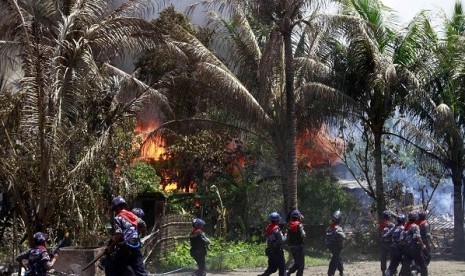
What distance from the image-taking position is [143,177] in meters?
23.3

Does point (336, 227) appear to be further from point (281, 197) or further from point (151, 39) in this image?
point (281, 197)

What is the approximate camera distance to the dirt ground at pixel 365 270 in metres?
20.3

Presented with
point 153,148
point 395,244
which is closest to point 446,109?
point 395,244

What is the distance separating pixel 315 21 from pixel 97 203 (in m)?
6.96

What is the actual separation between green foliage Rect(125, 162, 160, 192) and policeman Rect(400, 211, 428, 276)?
314 inches

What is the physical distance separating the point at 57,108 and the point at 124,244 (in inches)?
155

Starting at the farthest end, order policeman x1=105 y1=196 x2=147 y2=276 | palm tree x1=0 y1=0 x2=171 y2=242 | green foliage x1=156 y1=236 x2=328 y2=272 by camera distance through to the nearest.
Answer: green foliage x1=156 y1=236 x2=328 y2=272 → palm tree x1=0 y1=0 x2=171 y2=242 → policeman x1=105 y1=196 x2=147 y2=276

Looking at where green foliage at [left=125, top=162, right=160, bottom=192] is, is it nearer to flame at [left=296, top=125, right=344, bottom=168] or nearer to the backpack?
flame at [left=296, top=125, right=344, bottom=168]

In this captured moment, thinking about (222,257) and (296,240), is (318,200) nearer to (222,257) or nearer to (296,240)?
(222,257)

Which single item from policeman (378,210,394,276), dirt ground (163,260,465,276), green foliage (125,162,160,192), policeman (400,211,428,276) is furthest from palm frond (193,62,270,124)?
policeman (400,211,428,276)

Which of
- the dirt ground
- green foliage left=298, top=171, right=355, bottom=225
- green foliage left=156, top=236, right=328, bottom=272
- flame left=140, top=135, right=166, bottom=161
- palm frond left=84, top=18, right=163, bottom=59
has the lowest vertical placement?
the dirt ground

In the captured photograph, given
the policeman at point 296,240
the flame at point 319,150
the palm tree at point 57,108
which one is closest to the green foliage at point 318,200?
the flame at point 319,150

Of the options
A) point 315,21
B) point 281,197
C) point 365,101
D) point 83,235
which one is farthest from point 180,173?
point 83,235

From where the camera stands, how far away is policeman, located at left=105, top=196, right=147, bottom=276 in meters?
11.3
